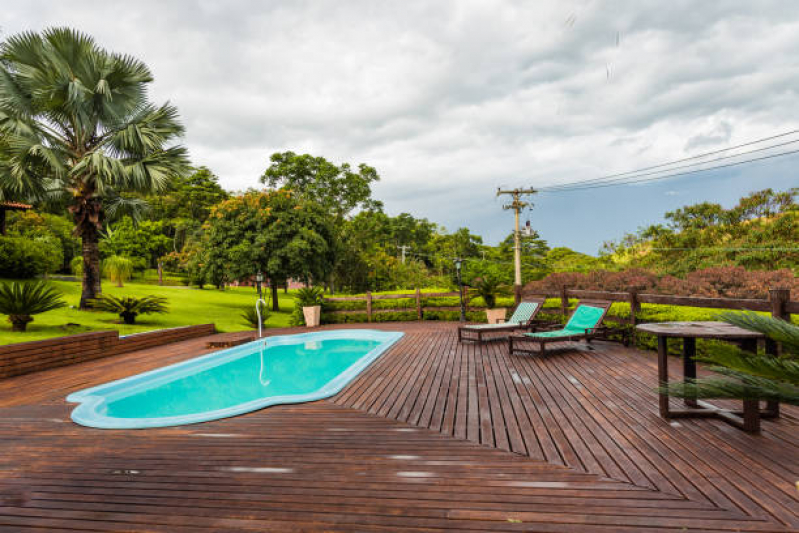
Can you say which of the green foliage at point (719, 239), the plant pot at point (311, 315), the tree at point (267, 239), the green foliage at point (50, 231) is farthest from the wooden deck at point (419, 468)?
the green foliage at point (719, 239)

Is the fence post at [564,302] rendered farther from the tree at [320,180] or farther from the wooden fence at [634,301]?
the tree at [320,180]

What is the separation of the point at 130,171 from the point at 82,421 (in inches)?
316

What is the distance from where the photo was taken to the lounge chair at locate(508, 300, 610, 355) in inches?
228

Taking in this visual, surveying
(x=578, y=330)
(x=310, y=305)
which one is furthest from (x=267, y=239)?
(x=578, y=330)

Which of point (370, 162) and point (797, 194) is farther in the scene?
point (370, 162)

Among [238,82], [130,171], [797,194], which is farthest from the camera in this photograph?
[797,194]

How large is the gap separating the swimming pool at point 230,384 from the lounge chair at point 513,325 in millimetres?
1511

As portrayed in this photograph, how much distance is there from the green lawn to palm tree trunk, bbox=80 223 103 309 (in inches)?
18.7

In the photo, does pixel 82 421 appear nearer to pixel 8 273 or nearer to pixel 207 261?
pixel 207 261

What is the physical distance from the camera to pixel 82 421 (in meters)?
3.67

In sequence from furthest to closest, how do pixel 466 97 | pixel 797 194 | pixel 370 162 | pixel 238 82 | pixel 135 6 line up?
1. pixel 370 162
2. pixel 797 194
3. pixel 466 97
4. pixel 238 82
5. pixel 135 6

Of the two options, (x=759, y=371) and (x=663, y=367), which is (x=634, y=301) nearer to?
(x=663, y=367)

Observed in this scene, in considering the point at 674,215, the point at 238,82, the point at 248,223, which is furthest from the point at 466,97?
the point at 674,215

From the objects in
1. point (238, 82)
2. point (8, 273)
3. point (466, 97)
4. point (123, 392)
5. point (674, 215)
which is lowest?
point (123, 392)
